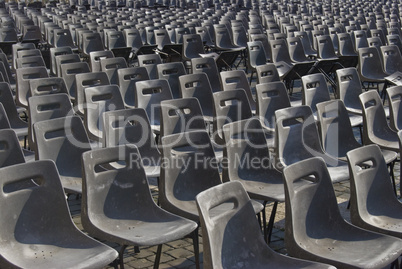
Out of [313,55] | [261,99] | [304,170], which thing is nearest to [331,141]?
[261,99]

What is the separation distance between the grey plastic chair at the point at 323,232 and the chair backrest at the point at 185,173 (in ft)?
2.91

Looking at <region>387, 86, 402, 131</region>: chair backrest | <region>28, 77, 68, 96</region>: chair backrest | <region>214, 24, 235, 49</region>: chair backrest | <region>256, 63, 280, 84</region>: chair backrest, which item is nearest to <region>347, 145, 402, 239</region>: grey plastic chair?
<region>387, 86, 402, 131</region>: chair backrest

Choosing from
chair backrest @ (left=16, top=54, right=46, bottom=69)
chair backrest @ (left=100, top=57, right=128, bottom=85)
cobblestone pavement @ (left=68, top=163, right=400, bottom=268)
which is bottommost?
cobblestone pavement @ (left=68, top=163, right=400, bottom=268)

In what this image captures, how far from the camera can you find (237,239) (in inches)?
150

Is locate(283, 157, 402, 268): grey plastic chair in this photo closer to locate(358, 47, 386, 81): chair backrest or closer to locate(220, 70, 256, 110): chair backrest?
locate(220, 70, 256, 110): chair backrest

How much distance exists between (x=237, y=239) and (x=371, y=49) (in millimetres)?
7713

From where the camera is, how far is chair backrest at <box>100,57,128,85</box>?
8.94 metres

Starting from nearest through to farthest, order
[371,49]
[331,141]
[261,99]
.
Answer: [331,141], [261,99], [371,49]

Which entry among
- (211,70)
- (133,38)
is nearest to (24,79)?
(211,70)

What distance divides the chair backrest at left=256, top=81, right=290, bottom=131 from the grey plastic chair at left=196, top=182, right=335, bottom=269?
3371 mm

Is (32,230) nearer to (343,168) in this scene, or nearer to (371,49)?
(343,168)

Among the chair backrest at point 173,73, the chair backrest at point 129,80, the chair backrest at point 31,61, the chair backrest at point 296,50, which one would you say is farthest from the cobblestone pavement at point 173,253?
the chair backrest at point 296,50

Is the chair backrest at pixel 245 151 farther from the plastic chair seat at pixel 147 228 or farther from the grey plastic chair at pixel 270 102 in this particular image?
the grey plastic chair at pixel 270 102

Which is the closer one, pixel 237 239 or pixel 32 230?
pixel 237 239
